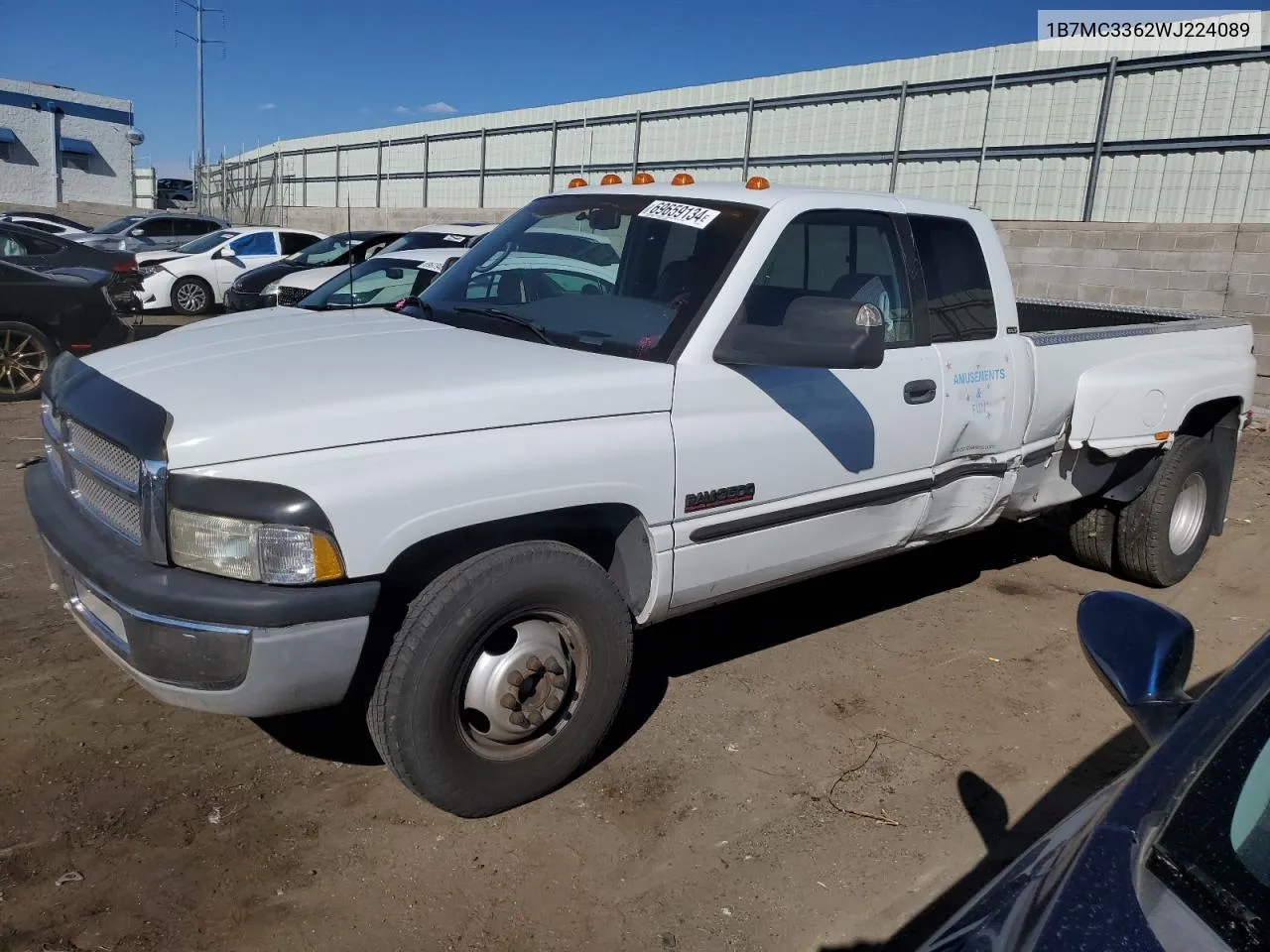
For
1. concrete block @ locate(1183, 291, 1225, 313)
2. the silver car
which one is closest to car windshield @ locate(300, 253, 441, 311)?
concrete block @ locate(1183, 291, 1225, 313)

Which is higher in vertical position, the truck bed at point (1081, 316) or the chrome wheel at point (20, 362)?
the truck bed at point (1081, 316)

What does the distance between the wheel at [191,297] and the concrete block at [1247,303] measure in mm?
14289

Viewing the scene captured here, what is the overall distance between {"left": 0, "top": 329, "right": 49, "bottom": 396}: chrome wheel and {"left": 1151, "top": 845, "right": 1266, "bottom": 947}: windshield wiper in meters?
9.88

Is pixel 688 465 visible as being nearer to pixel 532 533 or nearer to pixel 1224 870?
pixel 532 533

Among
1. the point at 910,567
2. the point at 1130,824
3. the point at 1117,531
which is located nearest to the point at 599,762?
the point at 1130,824

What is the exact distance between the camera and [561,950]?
8.89ft

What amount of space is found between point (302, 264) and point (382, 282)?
4909 mm

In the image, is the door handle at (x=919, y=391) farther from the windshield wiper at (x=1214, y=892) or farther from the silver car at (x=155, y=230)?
the silver car at (x=155, y=230)

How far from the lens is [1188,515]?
19.1ft

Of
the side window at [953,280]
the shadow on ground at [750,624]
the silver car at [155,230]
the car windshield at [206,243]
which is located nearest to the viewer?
the shadow on ground at [750,624]

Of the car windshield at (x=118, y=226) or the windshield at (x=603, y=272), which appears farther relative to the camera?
the car windshield at (x=118, y=226)

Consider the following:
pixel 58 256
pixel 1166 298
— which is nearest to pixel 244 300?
pixel 58 256

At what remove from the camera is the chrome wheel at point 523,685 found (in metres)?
3.08

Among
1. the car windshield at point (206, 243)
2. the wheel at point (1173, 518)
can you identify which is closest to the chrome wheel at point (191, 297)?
the car windshield at point (206, 243)
